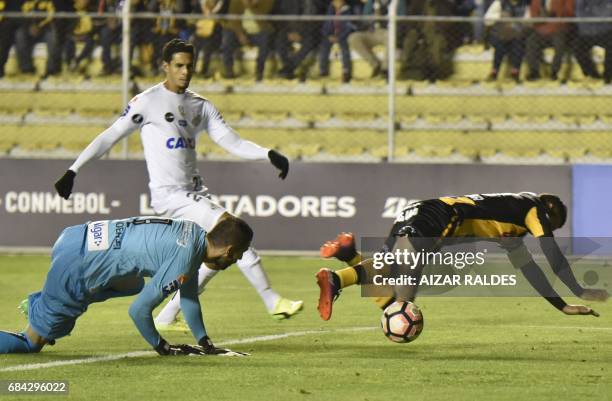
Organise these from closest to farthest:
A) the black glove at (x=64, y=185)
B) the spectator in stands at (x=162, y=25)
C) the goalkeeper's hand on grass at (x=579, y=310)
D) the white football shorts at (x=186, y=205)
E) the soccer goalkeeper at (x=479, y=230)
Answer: the goalkeeper's hand on grass at (x=579, y=310)
the soccer goalkeeper at (x=479, y=230)
the black glove at (x=64, y=185)
the white football shorts at (x=186, y=205)
the spectator in stands at (x=162, y=25)

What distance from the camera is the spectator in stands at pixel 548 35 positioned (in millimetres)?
19438

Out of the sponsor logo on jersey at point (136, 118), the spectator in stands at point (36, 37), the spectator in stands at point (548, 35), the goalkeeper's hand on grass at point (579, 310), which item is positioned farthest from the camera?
the spectator in stands at point (36, 37)

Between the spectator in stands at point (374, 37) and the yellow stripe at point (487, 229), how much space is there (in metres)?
8.81

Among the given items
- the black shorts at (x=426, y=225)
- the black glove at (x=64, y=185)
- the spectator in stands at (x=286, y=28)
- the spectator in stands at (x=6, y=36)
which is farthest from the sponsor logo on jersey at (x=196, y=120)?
the spectator in stands at (x=6, y=36)

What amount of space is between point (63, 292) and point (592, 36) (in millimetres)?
11799

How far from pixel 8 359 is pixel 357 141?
1194 cm

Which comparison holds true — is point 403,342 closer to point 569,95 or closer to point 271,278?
point 271,278

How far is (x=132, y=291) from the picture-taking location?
31.3ft

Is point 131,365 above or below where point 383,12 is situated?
below

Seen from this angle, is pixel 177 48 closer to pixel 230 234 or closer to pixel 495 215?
pixel 230 234

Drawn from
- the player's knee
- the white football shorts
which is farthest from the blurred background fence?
the player's knee

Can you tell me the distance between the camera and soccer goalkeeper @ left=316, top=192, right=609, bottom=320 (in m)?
10.6

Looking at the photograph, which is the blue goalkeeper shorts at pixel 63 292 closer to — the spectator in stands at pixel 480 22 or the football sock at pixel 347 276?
the football sock at pixel 347 276

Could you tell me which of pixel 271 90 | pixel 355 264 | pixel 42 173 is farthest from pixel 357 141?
pixel 355 264
